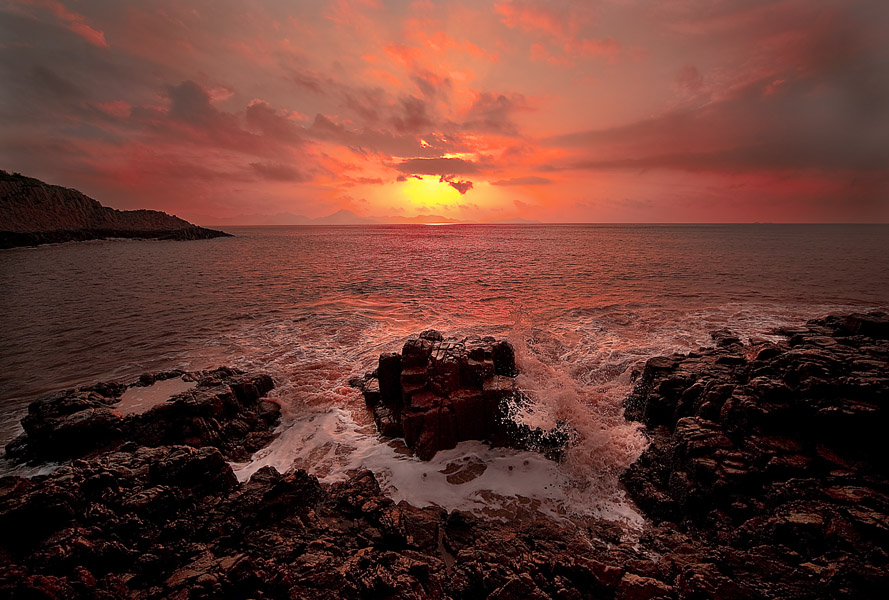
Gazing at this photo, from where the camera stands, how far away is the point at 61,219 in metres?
86.9

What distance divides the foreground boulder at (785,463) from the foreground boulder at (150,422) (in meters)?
13.0

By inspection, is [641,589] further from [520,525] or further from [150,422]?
[150,422]

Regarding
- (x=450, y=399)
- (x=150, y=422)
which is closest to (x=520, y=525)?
(x=450, y=399)

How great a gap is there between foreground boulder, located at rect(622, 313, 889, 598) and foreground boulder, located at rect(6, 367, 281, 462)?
13.0 m

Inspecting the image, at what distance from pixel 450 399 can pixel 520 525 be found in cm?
456

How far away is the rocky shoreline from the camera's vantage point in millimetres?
5422

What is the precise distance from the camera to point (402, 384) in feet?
41.3

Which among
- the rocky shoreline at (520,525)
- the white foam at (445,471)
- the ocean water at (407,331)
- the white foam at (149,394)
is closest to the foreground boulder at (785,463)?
the rocky shoreline at (520,525)

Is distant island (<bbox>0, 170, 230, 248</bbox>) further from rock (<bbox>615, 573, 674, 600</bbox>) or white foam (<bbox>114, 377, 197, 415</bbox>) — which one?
rock (<bbox>615, 573, 674, 600</bbox>)

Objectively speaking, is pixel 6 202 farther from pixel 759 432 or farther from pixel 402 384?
pixel 759 432

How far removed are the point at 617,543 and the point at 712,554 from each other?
5.67 ft

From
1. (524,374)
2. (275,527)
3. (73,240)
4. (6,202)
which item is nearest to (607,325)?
(524,374)

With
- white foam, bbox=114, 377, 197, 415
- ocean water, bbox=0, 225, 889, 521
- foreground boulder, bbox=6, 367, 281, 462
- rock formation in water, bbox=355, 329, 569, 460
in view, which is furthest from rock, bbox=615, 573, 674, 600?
white foam, bbox=114, 377, 197, 415

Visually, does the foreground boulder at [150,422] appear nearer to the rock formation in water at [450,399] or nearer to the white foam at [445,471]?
the white foam at [445,471]
